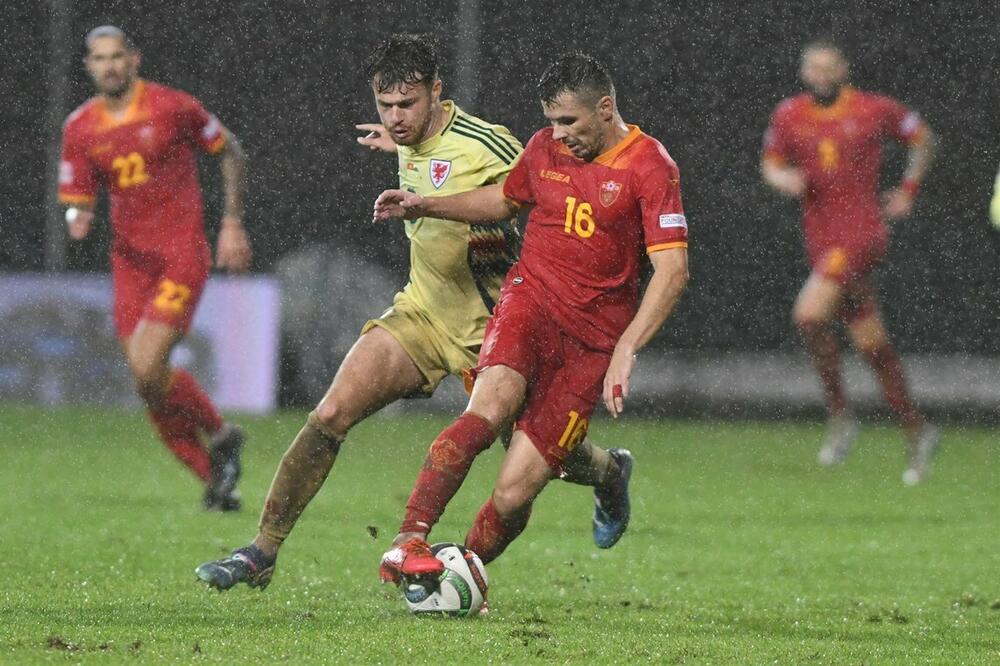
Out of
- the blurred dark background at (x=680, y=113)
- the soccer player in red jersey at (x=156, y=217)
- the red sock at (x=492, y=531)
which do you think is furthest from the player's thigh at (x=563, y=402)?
the blurred dark background at (x=680, y=113)

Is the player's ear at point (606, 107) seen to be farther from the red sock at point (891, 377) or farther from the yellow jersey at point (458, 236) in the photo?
the red sock at point (891, 377)

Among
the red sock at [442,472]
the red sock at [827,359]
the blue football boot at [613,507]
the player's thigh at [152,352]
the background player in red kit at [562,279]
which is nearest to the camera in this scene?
the red sock at [442,472]

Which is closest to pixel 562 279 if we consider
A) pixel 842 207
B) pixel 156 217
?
pixel 156 217

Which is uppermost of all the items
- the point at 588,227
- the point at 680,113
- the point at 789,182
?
the point at 588,227

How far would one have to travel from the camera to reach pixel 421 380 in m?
6.68

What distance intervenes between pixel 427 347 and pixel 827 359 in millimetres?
6058

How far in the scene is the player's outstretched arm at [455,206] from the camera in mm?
6211

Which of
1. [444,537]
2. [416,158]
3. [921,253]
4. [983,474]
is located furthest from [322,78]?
[416,158]

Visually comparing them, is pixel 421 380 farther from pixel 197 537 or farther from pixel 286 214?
pixel 286 214

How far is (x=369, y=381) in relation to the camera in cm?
657

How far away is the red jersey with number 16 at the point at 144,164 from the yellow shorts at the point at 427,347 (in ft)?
10.8

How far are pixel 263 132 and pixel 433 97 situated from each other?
9716mm

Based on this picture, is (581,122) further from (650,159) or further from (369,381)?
(369,381)

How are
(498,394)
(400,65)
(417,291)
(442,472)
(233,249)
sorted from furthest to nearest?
1. (233,249)
2. (417,291)
3. (400,65)
4. (498,394)
5. (442,472)
